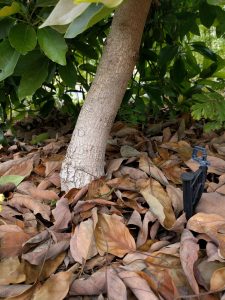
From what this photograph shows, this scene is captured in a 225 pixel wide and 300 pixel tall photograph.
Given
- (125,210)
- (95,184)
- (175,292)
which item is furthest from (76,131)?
(175,292)

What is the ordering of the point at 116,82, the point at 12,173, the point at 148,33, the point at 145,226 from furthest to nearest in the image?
the point at 148,33 < the point at 12,173 < the point at 116,82 < the point at 145,226

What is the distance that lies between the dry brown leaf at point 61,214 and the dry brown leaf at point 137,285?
20 cm

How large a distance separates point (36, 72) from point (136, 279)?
27.2 inches

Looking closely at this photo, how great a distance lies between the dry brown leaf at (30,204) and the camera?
882mm

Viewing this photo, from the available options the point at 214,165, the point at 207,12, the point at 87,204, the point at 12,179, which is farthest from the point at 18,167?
the point at 207,12

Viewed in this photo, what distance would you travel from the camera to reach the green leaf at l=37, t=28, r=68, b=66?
928mm

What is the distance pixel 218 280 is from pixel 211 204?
0.23 meters

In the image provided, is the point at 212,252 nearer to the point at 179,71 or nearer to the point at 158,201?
the point at 158,201

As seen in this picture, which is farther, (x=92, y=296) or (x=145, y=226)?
(x=145, y=226)

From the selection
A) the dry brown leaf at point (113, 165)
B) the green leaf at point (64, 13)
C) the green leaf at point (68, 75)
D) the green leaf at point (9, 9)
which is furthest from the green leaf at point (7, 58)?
the green leaf at point (64, 13)

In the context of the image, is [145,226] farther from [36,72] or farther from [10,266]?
[36,72]

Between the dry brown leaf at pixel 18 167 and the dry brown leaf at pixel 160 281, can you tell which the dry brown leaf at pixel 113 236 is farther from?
the dry brown leaf at pixel 18 167

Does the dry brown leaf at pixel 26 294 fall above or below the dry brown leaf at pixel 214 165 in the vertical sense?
above

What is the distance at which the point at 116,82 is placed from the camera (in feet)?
3.14
